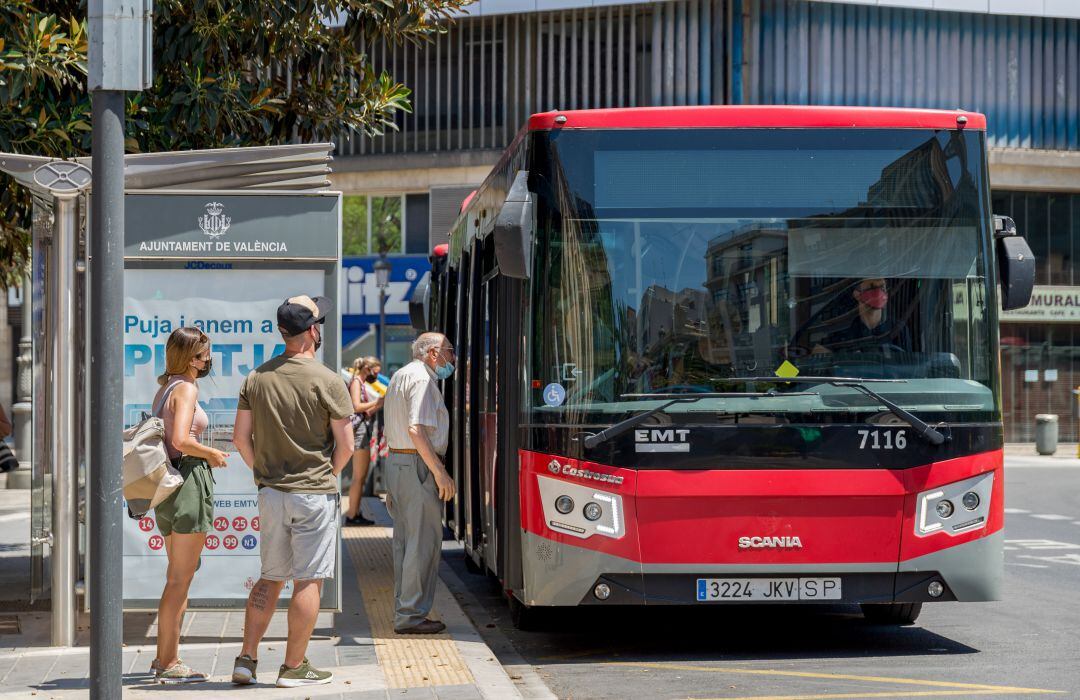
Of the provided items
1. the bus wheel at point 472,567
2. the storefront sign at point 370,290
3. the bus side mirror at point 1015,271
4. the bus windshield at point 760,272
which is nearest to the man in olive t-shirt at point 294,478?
the bus windshield at point 760,272

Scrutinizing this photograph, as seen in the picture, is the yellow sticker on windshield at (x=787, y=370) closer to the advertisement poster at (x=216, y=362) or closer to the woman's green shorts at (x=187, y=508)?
the advertisement poster at (x=216, y=362)

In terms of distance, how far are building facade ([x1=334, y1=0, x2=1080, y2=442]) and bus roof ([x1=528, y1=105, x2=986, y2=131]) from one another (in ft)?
87.4

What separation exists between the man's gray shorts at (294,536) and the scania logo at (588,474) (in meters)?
1.50

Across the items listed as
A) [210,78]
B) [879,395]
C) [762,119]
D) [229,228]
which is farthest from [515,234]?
[210,78]

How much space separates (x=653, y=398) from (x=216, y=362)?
2467 mm

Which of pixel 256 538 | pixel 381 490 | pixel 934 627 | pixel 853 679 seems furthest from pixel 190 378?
pixel 381 490

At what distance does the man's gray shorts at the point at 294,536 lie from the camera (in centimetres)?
690

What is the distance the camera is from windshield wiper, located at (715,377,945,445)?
7.93 m

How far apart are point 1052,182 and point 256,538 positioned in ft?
107

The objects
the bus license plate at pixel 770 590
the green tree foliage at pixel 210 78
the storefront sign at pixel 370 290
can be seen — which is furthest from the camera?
the storefront sign at pixel 370 290

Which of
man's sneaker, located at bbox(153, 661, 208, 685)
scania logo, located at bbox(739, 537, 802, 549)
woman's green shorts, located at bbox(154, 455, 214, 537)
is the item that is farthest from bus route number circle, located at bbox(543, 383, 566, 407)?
man's sneaker, located at bbox(153, 661, 208, 685)

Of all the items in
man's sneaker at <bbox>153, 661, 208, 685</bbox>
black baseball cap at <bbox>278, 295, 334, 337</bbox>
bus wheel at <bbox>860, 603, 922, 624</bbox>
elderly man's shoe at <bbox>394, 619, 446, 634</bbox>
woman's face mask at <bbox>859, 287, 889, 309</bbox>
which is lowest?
bus wheel at <bbox>860, 603, 922, 624</bbox>

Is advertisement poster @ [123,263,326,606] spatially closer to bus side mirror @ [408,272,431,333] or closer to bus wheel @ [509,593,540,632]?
bus wheel @ [509,593,540,632]

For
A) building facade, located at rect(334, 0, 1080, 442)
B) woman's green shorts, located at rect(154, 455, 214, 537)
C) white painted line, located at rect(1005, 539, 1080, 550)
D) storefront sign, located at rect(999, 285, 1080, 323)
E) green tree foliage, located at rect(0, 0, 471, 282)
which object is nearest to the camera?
woman's green shorts, located at rect(154, 455, 214, 537)
